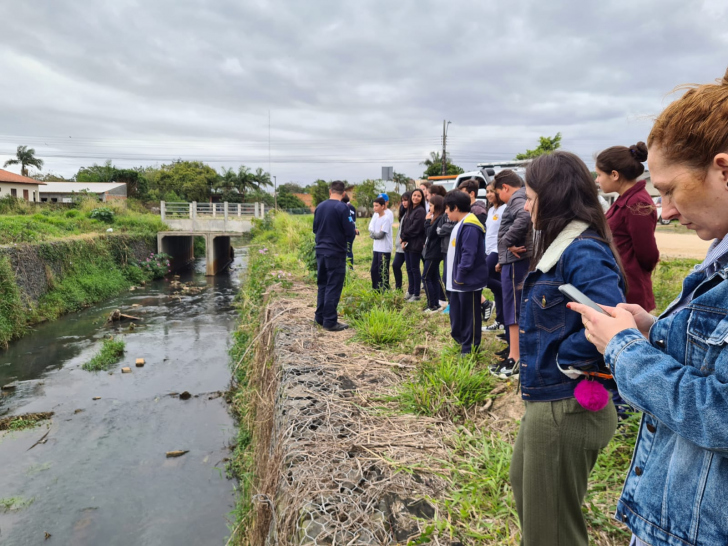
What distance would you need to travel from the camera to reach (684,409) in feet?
2.80

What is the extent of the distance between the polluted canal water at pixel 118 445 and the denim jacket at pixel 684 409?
184 inches

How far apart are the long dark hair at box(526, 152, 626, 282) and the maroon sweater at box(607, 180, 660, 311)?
4.63 feet

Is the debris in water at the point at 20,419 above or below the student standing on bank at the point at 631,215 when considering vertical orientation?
below

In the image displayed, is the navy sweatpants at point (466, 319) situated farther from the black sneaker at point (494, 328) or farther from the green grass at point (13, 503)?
the green grass at point (13, 503)

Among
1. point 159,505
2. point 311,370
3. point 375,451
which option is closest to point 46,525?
point 159,505

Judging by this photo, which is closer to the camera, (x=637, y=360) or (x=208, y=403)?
(x=637, y=360)

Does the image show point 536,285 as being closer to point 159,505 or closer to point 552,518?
point 552,518

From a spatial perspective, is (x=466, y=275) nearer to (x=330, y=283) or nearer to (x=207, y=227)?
(x=330, y=283)

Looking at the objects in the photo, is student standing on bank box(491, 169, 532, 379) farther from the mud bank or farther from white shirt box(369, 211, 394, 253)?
white shirt box(369, 211, 394, 253)

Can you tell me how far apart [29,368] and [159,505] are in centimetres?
636

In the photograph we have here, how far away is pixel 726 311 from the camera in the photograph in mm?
862

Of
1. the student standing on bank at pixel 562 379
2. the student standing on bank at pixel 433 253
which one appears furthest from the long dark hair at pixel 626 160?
the student standing on bank at pixel 433 253

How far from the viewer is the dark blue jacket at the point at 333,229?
5320 millimetres

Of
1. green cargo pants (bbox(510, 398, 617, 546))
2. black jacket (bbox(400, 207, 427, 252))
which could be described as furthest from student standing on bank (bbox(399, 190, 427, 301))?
green cargo pants (bbox(510, 398, 617, 546))
